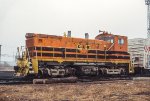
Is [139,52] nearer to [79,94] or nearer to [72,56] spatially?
[72,56]

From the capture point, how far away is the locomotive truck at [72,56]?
69.3 feet

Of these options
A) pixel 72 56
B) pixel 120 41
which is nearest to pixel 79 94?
pixel 72 56

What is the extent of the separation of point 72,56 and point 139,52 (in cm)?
1071

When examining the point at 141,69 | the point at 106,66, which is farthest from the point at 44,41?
the point at 141,69

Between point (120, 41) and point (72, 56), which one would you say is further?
point (120, 41)

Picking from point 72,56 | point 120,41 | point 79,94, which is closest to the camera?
point 79,94

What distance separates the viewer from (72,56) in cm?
2316

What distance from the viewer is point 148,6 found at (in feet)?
135

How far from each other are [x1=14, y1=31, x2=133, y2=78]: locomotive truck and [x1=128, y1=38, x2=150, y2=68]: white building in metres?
3.15

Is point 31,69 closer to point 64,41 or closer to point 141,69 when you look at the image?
point 64,41

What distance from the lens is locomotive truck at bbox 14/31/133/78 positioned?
2112cm

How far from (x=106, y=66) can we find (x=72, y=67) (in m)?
3.80

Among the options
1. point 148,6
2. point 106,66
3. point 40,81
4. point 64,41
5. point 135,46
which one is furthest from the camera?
point 148,6

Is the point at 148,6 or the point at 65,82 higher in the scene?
the point at 148,6
